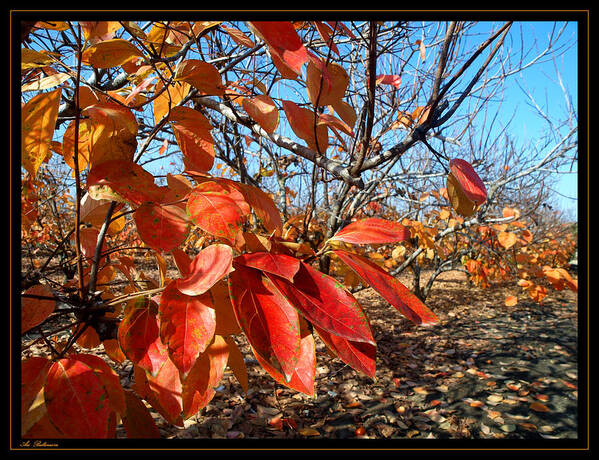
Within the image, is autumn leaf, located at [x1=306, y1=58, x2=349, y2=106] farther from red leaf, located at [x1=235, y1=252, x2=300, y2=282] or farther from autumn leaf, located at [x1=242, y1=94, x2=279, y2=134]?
red leaf, located at [x1=235, y1=252, x2=300, y2=282]

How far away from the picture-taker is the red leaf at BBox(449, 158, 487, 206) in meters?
0.47

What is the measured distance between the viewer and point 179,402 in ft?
1.28

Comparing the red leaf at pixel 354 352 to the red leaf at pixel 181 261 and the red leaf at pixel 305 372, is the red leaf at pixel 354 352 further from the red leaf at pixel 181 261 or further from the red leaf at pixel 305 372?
the red leaf at pixel 181 261

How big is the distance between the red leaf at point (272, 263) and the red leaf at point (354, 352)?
→ 0.06 m

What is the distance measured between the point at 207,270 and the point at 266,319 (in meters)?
0.08


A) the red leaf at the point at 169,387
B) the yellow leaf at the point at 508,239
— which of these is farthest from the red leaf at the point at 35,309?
the yellow leaf at the point at 508,239

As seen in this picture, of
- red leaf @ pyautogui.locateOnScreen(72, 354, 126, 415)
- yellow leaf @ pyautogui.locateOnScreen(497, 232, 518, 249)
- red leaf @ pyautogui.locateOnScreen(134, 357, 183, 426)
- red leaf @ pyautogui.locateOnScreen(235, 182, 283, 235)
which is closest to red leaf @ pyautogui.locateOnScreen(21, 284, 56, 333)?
red leaf @ pyautogui.locateOnScreen(72, 354, 126, 415)

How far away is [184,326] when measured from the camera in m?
0.33

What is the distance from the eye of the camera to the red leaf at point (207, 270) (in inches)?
12.5

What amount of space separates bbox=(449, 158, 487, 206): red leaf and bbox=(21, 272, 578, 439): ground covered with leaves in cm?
98

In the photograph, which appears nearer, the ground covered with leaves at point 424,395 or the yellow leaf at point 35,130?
the yellow leaf at point 35,130

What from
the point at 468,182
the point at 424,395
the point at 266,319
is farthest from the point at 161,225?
the point at 424,395

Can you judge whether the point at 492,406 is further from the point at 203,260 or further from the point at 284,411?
the point at 203,260
